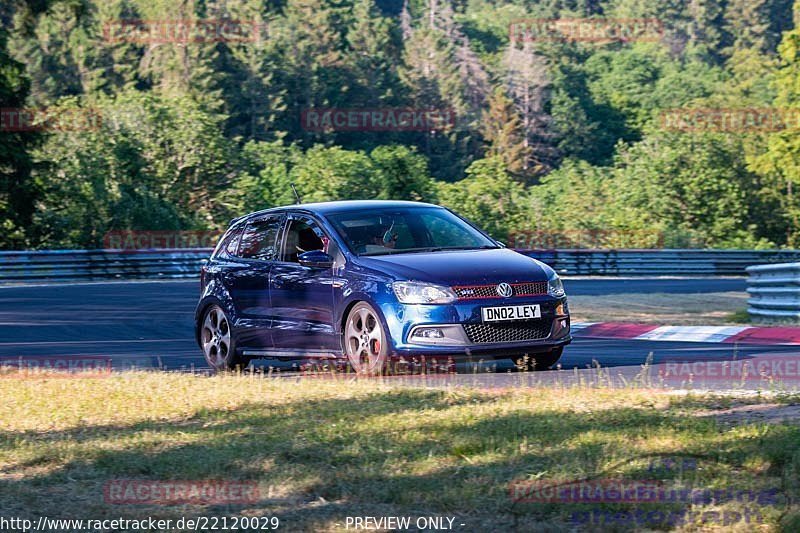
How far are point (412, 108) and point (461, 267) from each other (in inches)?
3783

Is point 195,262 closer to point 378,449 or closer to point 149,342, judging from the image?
point 149,342

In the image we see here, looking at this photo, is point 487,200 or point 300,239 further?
point 487,200

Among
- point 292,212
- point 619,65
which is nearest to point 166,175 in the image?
point 292,212

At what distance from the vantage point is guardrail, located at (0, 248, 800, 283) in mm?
30906

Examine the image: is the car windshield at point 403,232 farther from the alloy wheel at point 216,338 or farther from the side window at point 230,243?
the alloy wheel at point 216,338

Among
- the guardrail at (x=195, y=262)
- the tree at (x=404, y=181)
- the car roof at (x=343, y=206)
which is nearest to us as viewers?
the car roof at (x=343, y=206)

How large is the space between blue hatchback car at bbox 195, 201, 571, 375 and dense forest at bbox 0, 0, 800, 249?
2526 cm

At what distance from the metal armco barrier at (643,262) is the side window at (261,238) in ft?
82.4

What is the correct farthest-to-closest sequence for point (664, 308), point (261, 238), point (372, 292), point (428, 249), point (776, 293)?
A: point (664, 308), point (776, 293), point (261, 238), point (428, 249), point (372, 292)

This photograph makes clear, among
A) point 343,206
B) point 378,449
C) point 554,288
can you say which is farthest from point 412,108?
point 378,449

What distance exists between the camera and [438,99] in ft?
364

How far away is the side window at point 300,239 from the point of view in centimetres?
1242

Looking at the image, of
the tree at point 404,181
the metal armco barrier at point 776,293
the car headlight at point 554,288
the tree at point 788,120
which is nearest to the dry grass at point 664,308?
the metal armco barrier at point 776,293

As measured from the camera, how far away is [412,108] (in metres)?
107
